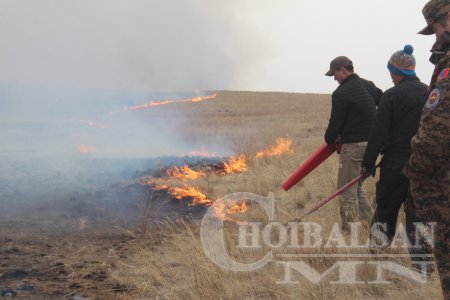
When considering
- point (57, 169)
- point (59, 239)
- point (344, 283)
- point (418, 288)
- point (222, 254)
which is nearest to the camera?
point (418, 288)

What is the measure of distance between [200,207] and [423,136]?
5.85 meters

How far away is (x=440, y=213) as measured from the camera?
264cm

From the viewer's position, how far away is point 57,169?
12.5 meters

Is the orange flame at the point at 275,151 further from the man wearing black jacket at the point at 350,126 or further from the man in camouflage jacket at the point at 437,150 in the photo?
the man in camouflage jacket at the point at 437,150

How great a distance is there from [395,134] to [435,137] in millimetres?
2132

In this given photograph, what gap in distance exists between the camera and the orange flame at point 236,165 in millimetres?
11453

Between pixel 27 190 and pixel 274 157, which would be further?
pixel 274 157

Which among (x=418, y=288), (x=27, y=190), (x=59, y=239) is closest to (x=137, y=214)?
(x=59, y=239)

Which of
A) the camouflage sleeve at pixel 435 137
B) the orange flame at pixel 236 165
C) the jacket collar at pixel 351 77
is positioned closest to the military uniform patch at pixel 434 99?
the camouflage sleeve at pixel 435 137

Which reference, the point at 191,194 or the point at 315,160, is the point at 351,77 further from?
the point at 191,194

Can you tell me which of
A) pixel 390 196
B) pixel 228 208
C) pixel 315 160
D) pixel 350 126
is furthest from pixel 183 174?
pixel 390 196

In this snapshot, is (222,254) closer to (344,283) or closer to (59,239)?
(344,283)

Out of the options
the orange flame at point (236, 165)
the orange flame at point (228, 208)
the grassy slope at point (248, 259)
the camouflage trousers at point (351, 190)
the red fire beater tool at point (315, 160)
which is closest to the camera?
the grassy slope at point (248, 259)

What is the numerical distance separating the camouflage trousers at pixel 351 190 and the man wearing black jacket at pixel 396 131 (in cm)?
112
